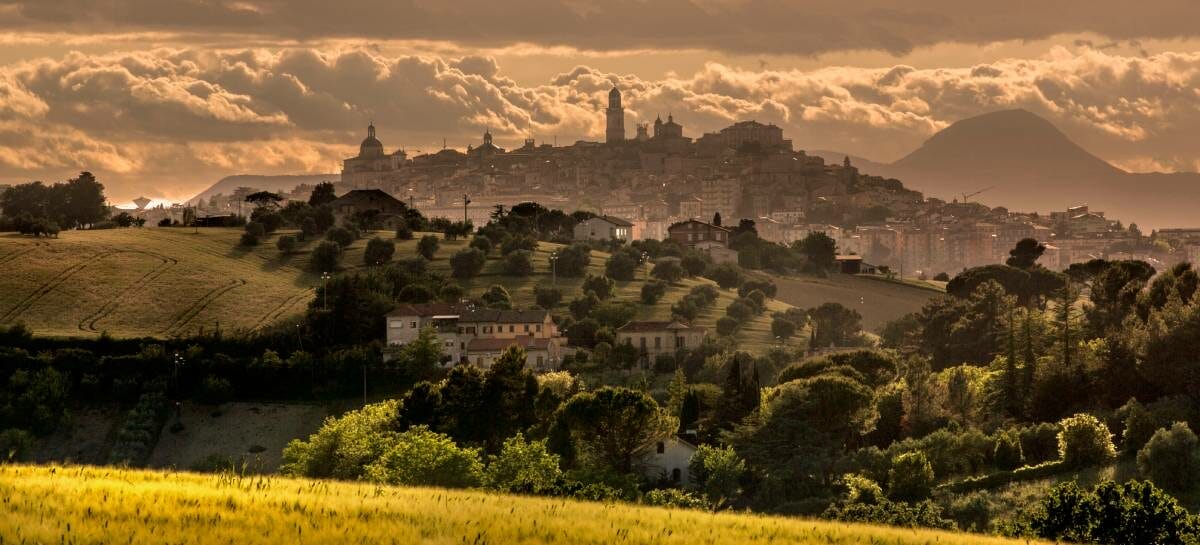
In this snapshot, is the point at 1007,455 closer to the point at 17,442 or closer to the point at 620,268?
the point at 17,442

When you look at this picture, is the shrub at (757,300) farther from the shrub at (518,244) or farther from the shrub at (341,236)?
the shrub at (341,236)

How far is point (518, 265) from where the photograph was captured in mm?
125062

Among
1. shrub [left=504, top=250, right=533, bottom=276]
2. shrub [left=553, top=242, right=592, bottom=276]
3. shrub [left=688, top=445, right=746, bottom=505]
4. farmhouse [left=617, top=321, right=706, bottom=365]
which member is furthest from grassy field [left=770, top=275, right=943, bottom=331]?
shrub [left=688, top=445, right=746, bottom=505]

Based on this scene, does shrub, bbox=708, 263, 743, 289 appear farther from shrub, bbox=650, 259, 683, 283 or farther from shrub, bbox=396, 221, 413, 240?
shrub, bbox=396, 221, 413, 240

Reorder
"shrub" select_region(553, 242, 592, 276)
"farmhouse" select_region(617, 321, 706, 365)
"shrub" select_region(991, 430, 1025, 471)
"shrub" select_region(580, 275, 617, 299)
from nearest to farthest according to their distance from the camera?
"shrub" select_region(991, 430, 1025, 471)
"farmhouse" select_region(617, 321, 706, 365)
"shrub" select_region(580, 275, 617, 299)
"shrub" select_region(553, 242, 592, 276)

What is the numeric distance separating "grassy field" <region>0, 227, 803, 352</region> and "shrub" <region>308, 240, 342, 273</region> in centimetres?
88

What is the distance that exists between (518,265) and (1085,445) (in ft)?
224

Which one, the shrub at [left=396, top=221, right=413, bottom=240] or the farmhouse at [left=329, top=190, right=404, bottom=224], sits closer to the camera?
the shrub at [left=396, top=221, right=413, bottom=240]

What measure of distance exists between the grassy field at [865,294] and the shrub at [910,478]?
78036 mm

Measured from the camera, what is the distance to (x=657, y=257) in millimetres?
148125

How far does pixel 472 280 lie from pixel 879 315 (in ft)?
130

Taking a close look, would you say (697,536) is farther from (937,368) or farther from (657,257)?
(657,257)

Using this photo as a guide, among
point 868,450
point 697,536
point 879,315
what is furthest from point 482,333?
point 697,536

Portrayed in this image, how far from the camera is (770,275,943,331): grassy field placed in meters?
145
